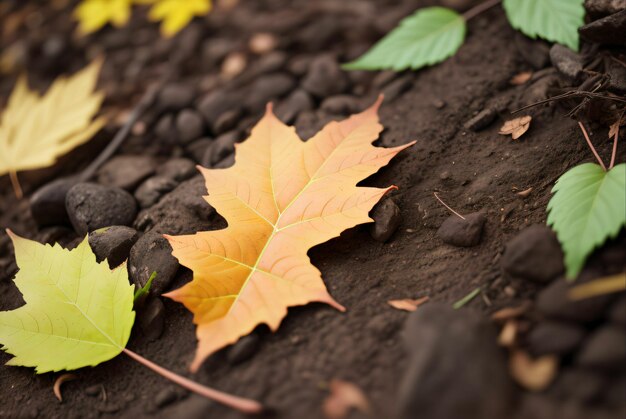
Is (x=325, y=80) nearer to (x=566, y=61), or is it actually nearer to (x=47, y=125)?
(x=566, y=61)

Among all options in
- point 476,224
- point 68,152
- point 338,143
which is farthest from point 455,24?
point 68,152

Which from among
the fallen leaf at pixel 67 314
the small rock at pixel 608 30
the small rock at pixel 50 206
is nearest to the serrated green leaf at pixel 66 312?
the fallen leaf at pixel 67 314

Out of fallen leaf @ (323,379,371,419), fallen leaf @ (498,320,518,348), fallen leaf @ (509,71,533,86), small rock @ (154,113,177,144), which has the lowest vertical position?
fallen leaf @ (323,379,371,419)

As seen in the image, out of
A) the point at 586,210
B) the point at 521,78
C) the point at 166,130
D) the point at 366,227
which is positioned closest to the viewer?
the point at 586,210

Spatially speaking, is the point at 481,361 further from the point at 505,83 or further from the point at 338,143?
the point at 505,83

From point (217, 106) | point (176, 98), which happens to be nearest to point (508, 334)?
point (217, 106)

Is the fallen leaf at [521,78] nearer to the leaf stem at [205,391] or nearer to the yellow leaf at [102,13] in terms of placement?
the leaf stem at [205,391]

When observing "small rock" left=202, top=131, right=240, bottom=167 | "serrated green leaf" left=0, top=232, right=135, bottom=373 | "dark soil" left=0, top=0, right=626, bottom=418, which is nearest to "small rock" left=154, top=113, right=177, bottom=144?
"dark soil" left=0, top=0, right=626, bottom=418

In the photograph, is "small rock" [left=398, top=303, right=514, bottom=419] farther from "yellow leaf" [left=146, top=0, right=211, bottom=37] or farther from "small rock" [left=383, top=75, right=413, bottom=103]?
"yellow leaf" [left=146, top=0, right=211, bottom=37]
